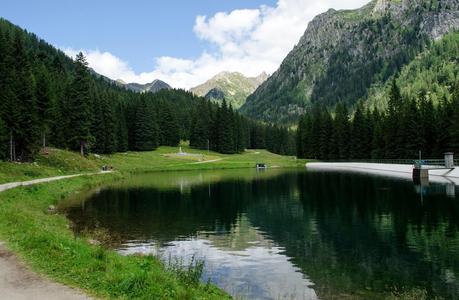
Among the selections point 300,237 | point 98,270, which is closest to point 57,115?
point 300,237

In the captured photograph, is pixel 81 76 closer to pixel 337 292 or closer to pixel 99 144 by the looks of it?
pixel 99 144

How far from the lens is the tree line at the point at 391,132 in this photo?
11175 cm

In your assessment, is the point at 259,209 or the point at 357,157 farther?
the point at 357,157

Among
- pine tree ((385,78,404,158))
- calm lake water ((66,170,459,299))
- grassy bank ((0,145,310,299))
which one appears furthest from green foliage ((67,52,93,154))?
pine tree ((385,78,404,158))

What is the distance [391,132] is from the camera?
13288 centimetres

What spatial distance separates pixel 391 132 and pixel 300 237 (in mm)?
108077

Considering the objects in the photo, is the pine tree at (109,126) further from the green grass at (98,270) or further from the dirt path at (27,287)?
the dirt path at (27,287)

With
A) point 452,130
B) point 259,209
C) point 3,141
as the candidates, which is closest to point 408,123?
point 452,130

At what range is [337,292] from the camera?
811 inches

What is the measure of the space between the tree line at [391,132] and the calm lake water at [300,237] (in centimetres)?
5509

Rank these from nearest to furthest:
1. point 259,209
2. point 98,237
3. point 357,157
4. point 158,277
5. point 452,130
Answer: point 158,277
point 98,237
point 259,209
point 452,130
point 357,157

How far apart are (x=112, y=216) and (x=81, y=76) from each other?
7416 centimetres

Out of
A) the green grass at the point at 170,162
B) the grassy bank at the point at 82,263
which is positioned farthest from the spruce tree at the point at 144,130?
the grassy bank at the point at 82,263

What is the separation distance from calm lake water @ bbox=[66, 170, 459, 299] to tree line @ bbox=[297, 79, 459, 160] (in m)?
55.1
